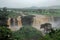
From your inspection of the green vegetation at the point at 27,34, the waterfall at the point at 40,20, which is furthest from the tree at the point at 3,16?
the waterfall at the point at 40,20

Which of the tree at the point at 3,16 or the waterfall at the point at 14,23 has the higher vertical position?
the tree at the point at 3,16

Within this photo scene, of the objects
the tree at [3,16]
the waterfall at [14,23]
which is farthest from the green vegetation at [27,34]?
the tree at [3,16]

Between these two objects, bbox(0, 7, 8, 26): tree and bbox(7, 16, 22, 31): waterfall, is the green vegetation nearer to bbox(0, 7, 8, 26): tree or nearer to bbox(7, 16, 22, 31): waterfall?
bbox(7, 16, 22, 31): waterfall

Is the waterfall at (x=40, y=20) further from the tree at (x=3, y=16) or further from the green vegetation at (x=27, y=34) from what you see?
the tree at (x=3, y=16)

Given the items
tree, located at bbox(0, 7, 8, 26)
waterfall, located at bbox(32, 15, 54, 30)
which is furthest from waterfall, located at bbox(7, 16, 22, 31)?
waterfall, located at bbox(32, 15, 54, 30)

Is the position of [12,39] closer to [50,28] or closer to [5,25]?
[5,25]

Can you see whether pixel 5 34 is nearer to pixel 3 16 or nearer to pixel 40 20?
pixel 3 16

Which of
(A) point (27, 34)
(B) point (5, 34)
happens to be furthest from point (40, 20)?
(B) point (5, 34)

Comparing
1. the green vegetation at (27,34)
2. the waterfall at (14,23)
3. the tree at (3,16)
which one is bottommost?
the green vegetation at (27,34)

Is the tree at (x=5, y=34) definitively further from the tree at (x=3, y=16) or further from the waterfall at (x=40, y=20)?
the waterfall at (x=40, y=20)

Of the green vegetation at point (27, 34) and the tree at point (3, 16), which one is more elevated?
the tree at point (3, 16)

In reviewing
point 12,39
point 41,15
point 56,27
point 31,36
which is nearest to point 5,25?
point 12,39

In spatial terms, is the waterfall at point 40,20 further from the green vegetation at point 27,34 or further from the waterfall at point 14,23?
the waterfall at point 14,23

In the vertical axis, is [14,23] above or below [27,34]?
above
